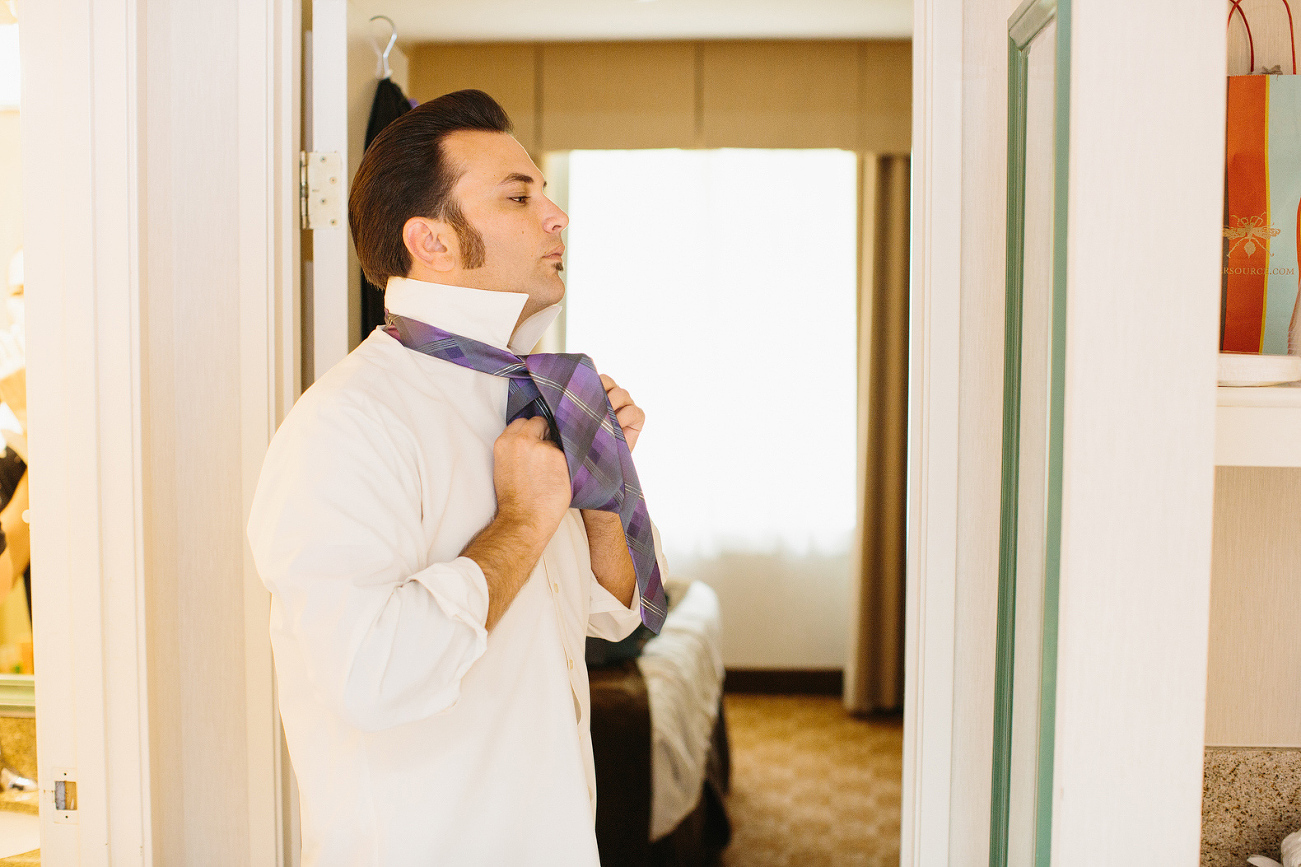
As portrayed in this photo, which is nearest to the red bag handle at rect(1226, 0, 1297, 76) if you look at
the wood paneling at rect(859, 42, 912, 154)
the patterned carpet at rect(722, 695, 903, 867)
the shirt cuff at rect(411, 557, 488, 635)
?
the shirt cuff at rect(411, 557, 488, 635)

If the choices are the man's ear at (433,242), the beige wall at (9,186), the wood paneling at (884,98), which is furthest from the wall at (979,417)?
the wood paneling at (884,98)

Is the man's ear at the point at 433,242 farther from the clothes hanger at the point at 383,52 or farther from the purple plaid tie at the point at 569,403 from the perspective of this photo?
the clothes hanger at the point at 383,52

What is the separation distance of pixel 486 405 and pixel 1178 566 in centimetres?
75

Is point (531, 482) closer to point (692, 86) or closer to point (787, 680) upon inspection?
point (692, 86)

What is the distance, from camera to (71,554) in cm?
121

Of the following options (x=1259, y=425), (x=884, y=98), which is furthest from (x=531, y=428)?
(x=884, y=98)

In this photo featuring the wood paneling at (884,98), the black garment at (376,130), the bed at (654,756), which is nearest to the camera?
the black garment at (376,130)

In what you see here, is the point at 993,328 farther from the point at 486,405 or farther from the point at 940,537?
the point at 486,405

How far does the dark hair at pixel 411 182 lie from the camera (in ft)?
3.65

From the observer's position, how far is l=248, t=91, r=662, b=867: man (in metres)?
0.85

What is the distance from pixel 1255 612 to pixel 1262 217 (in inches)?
20.5

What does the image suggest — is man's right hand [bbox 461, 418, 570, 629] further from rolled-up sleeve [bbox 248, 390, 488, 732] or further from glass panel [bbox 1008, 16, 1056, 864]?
glass panel [bbox 1008, 16, 1056, 864]

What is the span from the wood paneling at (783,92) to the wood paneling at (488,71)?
2.61 ft

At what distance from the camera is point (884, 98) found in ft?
13.1
